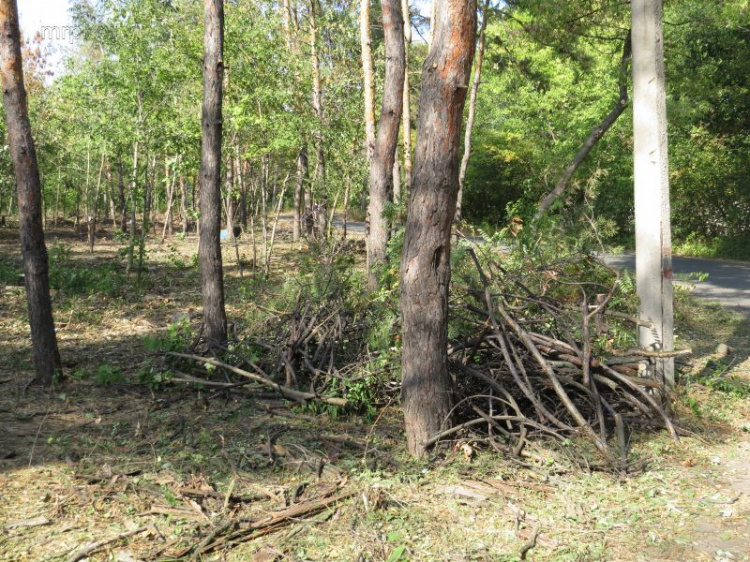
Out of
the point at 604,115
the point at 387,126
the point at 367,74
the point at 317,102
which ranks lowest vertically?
the point at 387,126

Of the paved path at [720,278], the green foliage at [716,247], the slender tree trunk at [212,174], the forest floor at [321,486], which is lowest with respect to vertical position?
the forest floor at [321,486]

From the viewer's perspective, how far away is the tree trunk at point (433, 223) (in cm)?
514

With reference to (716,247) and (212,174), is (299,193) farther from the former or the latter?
(212,174)

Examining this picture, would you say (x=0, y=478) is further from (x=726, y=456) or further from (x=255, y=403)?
(x=726, y=456)

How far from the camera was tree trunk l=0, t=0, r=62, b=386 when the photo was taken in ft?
22.9

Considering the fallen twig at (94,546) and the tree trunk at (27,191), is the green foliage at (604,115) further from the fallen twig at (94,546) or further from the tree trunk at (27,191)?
the fallen twig at (94,546)

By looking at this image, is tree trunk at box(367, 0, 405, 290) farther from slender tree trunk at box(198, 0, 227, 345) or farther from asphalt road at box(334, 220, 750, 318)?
asphalt road at box(334, 220, 750, 318)

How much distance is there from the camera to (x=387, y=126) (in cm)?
1090

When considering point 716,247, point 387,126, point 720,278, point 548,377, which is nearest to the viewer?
point 548,377

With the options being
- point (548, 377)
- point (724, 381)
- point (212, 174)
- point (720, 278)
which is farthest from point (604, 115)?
point (548, 377)

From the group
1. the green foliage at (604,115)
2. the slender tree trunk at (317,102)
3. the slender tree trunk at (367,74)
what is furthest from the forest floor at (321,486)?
the slender tree trunk at (317,102)

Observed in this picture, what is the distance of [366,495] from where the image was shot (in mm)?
4516

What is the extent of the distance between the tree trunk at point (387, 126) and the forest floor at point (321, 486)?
4863 mm

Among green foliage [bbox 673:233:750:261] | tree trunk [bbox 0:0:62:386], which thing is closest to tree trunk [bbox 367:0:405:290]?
tree trunk [bbox 0:0:62:386]
